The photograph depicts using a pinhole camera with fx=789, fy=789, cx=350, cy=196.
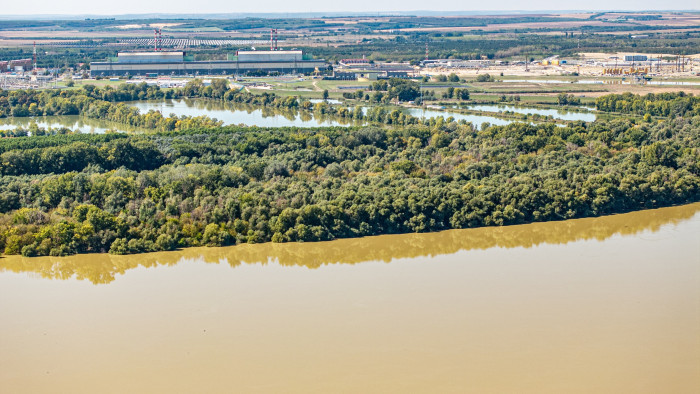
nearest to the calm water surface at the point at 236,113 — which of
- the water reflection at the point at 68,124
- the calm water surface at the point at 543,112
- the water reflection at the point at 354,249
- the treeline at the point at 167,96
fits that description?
the treeline at the point at 167,96

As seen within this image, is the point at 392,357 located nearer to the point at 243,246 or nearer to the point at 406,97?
the point at 243,246

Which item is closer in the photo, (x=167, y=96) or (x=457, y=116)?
(x=457, y=116)

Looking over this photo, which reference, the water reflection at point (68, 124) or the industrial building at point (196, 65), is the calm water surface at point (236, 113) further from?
the industrial building at point (196, 65)

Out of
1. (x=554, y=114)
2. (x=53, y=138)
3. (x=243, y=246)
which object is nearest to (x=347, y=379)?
(x=243, y=246)

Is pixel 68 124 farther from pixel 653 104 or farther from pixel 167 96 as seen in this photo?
pixel 653 104

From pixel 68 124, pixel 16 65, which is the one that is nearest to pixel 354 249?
pixel 68 124

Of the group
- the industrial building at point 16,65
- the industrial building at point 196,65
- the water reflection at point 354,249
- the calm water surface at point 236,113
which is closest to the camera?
the water reflection at point 354,249
